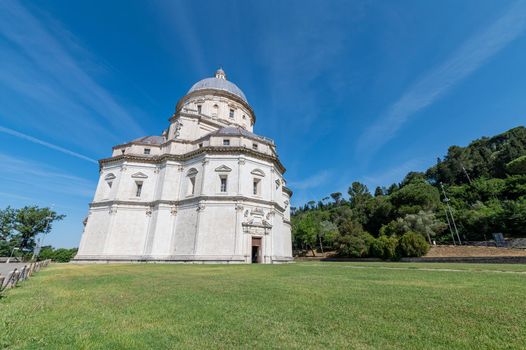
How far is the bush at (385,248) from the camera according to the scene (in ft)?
101

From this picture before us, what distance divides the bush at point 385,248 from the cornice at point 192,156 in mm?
17875

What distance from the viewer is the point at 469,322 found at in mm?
3590

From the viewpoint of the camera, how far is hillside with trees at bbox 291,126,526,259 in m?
A: 33.5

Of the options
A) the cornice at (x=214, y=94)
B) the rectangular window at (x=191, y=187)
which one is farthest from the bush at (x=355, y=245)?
the cornice at (x=214, y=94)

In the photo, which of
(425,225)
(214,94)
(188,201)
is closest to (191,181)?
(188,201)

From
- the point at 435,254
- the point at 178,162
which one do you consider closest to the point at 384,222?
the point at 435,254

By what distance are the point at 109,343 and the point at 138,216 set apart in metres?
26.0

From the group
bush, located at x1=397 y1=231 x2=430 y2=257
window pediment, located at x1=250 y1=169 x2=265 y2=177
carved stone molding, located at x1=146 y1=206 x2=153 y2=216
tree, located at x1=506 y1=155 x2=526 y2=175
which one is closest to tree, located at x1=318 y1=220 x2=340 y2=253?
bush, located at x1=397 y1=231 x2=430 y2=257

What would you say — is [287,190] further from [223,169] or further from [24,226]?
[24,226]

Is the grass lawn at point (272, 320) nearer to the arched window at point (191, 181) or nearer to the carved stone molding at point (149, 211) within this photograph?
the arched window at point (191, 181)

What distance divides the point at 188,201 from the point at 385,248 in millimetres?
26321

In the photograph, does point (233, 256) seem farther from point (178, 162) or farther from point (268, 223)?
point (178, 162)

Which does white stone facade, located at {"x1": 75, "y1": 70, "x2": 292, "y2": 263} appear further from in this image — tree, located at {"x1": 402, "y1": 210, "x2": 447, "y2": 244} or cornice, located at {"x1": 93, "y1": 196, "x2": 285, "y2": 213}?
tree, located at {"x1": 402, "y1": 210, "x2": 447, "y2": 244}

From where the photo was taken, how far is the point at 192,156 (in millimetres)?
26641
